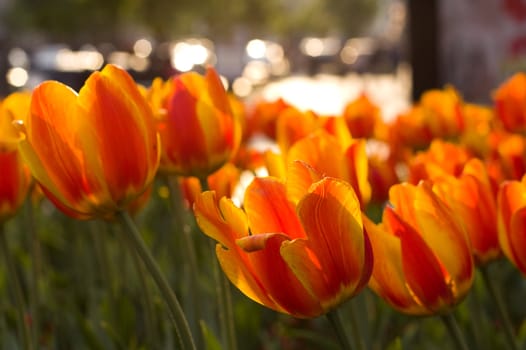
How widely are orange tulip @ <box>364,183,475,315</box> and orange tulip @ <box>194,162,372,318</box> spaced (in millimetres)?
79

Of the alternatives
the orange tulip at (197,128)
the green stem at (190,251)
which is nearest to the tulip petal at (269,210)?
the orange tulip at (197,128)

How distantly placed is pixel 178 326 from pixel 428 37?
6866mm

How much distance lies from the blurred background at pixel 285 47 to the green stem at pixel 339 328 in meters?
5.71

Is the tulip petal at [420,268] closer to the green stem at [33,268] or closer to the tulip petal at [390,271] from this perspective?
the tulip petal at [390,271]

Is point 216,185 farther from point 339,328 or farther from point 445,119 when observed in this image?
point 445,119

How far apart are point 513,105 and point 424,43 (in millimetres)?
5465

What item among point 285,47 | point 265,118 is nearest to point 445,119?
point 265,118

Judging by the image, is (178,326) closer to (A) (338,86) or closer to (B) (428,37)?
(B) (428,37)

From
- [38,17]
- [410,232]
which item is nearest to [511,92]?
[410,232]

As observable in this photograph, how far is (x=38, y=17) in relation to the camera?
3647 centimetres

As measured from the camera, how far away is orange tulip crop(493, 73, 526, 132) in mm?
2258

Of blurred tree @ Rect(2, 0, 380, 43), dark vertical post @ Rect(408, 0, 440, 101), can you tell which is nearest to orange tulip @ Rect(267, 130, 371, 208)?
dark vertical post @ Rect(408, 0, 440, 101)

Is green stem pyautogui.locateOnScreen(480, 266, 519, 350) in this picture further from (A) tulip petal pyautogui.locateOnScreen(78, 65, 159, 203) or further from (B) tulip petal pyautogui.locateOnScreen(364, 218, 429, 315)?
(A) tulip petal pyautogui.locateOnScreen(78, 65, 159, 203)

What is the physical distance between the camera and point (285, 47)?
45000 millimetres
